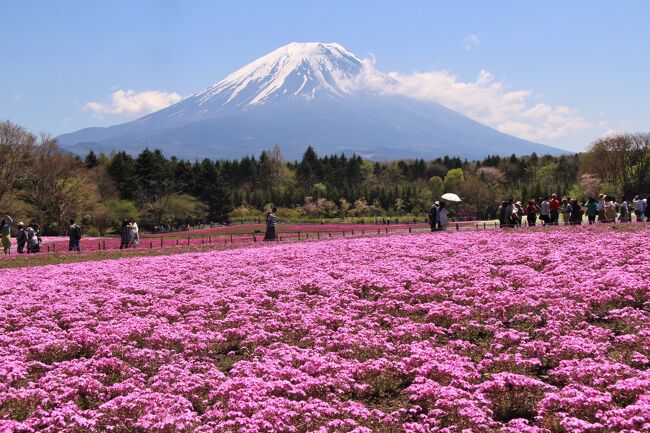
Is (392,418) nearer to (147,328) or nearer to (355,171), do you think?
(147,328)

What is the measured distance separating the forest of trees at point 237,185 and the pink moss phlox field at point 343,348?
166ft

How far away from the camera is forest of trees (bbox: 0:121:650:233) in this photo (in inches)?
2785

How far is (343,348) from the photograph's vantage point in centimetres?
1123

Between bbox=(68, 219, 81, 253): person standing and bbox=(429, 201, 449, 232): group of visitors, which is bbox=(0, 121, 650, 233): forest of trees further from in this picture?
bbox=(429, 201, 449, 232): group of visitors

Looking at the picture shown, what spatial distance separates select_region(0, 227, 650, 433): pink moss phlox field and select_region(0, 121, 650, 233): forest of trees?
5063 cm

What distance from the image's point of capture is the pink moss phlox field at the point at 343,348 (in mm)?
7930

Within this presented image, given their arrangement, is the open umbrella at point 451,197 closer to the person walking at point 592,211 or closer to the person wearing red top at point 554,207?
the person wearing red top at point 554,207

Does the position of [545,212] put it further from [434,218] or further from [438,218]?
[434,218]

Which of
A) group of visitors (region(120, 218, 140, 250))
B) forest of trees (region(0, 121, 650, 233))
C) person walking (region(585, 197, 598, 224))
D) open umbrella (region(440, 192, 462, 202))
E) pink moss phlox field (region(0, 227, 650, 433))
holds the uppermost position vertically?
forest of trees (region(0, 121, 650, 233))

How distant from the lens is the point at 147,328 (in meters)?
12.8

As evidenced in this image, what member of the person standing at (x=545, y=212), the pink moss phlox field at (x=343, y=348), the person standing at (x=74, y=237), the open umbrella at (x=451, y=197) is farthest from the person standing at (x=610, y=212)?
the person standing at (x=74, y=237)

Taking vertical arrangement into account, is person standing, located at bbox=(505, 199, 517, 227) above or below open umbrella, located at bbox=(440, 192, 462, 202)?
below

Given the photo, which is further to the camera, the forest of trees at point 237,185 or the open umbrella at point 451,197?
the forest of trees at point 237,185

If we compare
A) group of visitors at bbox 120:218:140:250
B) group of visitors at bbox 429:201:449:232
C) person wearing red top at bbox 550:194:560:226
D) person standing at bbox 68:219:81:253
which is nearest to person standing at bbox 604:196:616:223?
person wearing red top at bbox 550:194:560:226
